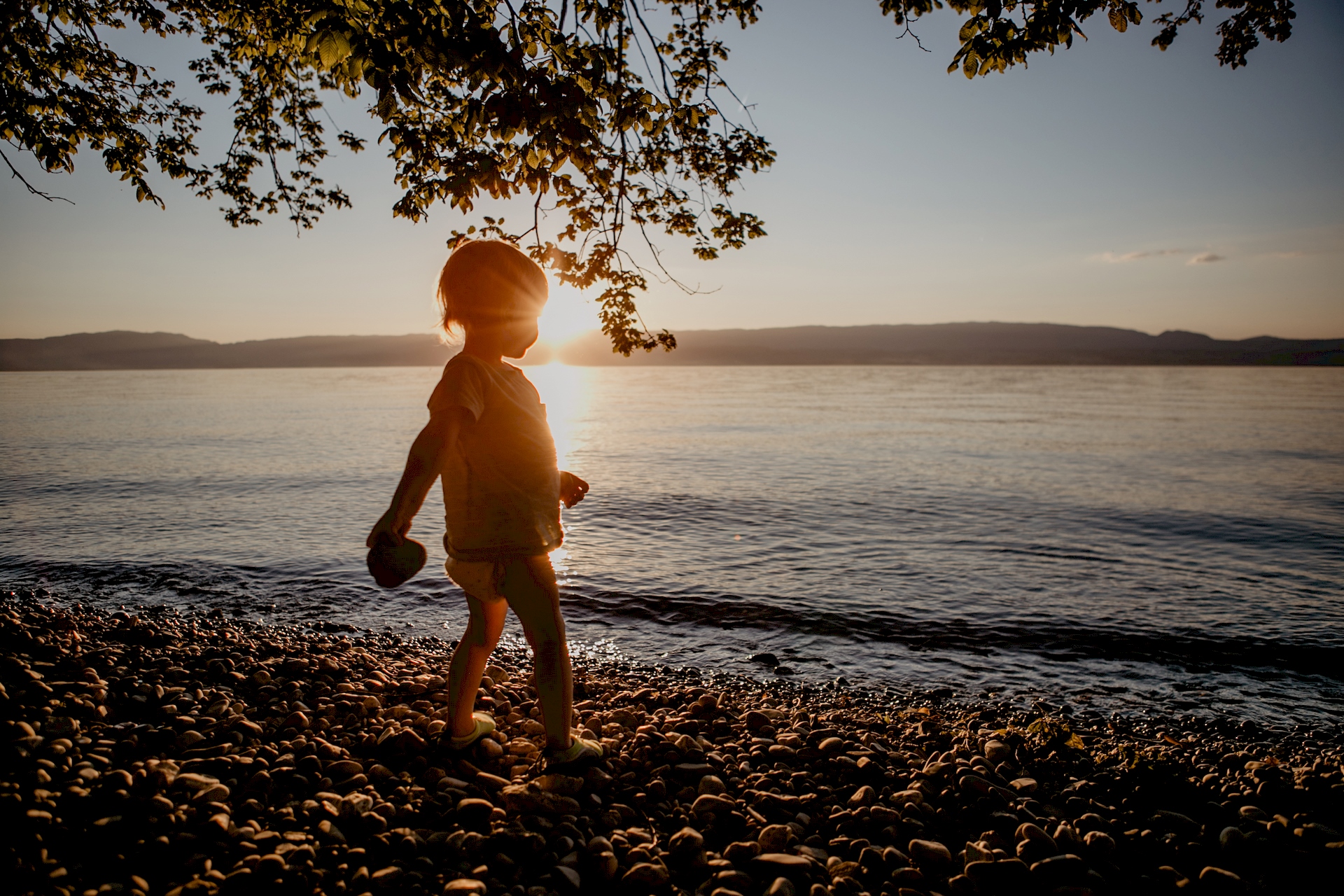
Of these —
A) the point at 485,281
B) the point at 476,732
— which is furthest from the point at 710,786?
the point at 485,281

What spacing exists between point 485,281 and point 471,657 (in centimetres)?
188

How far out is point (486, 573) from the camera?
131 inches

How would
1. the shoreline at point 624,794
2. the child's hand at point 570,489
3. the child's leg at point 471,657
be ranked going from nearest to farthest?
the shoreline at point 624,794 → the child's leg at point 471,657 → the child's hand at point 570,489

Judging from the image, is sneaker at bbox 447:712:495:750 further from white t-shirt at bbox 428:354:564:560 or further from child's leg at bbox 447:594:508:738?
white t-shirt at bbox 428:354:564:560

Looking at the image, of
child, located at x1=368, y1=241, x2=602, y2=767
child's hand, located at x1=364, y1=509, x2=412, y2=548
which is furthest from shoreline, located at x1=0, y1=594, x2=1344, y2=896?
child's hand, located at x1=364, y1=509, x2=412, y2=548

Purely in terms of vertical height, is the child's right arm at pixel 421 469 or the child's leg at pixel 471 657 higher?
the child's right arm at pixel 421 469

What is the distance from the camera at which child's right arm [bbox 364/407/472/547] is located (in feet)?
9.86

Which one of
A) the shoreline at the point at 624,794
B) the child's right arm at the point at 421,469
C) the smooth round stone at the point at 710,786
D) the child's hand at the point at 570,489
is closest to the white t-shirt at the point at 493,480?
the child's right arm at the point at 421,469

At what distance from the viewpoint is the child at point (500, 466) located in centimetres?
324

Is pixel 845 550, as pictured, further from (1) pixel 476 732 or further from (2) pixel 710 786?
(1) pixel 476 732

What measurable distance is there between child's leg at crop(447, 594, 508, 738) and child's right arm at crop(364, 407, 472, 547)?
60 cm

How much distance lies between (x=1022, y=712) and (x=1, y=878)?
5.50 metres

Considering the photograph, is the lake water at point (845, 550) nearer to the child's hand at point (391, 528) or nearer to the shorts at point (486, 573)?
the shorts at point (486, 573)

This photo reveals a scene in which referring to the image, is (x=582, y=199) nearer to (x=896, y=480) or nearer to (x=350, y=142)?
(x=350, y=142)
